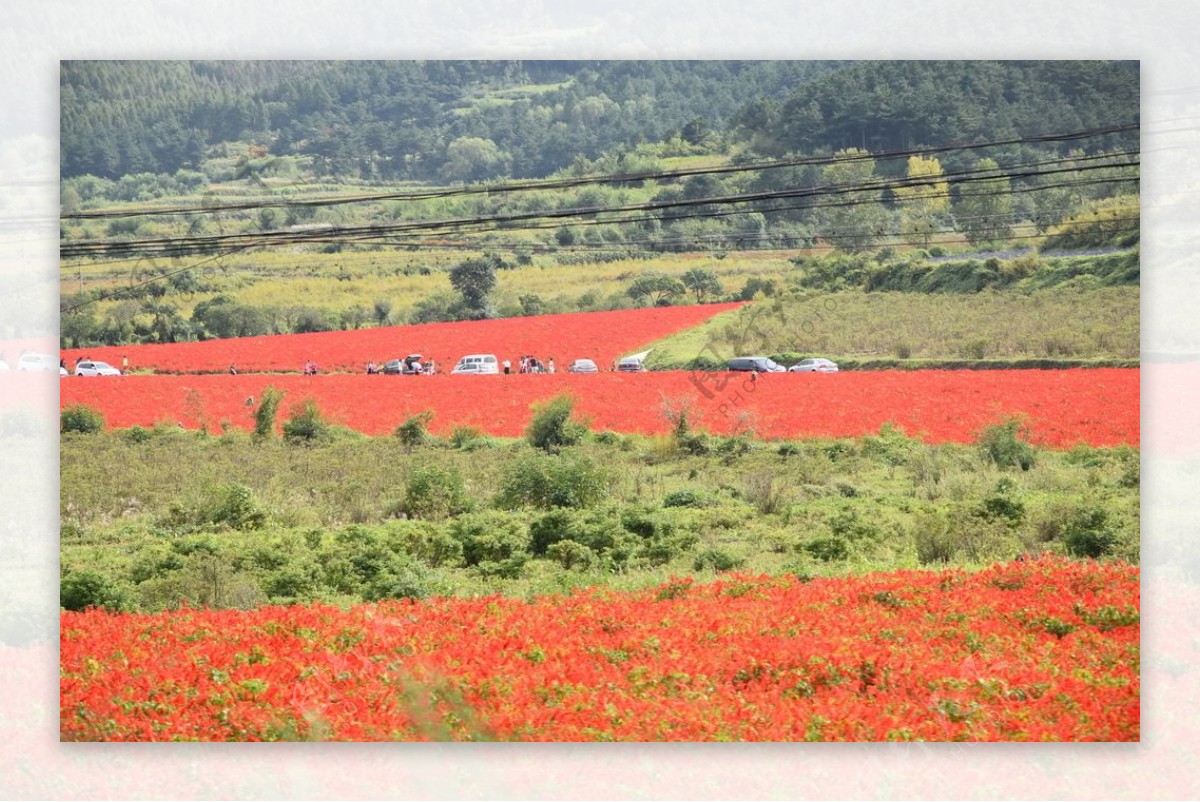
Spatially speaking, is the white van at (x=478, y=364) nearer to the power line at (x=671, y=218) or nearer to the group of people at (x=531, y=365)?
the group of people at (x=531, y=365)

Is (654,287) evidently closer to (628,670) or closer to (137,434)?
(628,670)

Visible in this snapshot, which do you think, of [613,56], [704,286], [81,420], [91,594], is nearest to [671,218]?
[704,286]

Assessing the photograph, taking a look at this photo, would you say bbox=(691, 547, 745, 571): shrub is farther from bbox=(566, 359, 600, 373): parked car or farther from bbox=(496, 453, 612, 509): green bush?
bbox=(566, 359, 600, 373): parked car

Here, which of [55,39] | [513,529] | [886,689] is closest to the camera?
[886,689]

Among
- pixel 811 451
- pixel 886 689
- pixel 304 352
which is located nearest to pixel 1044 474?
pixel 811 451

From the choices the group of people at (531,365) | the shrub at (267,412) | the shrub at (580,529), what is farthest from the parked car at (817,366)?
the shrub at (267,412)

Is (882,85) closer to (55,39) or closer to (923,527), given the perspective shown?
(923,527)
